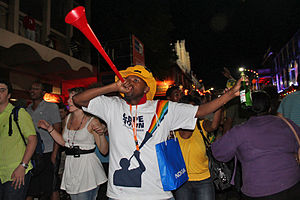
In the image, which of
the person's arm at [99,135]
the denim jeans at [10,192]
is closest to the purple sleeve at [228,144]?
the person's arm at [99,135]

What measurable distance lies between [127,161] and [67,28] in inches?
560

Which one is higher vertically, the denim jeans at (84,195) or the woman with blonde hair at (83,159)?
the woman with blonde hair at (83,159)

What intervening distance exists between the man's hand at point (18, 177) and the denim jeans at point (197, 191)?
2228mm

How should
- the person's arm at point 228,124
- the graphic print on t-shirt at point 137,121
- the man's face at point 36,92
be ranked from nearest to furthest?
the graphic print on t-shirt at point 137,121, the man's face at point 36,92, the person's arm at point 228,124

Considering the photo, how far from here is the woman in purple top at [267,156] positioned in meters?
2.52

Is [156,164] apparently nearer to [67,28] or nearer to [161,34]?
[161,34]

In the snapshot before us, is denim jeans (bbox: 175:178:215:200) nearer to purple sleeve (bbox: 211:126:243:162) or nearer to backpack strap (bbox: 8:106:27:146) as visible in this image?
purple sleeve (bbox: 211:126:243:162)

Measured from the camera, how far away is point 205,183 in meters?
3.48

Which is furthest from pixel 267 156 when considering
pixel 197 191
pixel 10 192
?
pixel 10 192

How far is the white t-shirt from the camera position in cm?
228

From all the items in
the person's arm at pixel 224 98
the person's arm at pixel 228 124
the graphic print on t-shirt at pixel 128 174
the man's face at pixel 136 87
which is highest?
the man's face at pixel 136 87

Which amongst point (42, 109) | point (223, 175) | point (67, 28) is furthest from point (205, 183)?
point (67, 28)

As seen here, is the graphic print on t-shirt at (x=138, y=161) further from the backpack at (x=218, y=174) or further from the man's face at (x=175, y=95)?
the man's face at (x=175, y=95)

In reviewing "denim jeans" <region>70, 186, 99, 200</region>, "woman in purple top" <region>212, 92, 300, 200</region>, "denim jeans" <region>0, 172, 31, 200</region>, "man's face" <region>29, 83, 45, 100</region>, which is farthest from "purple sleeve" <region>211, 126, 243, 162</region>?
"man's face" <region>29, 83, 45, 100</region>
